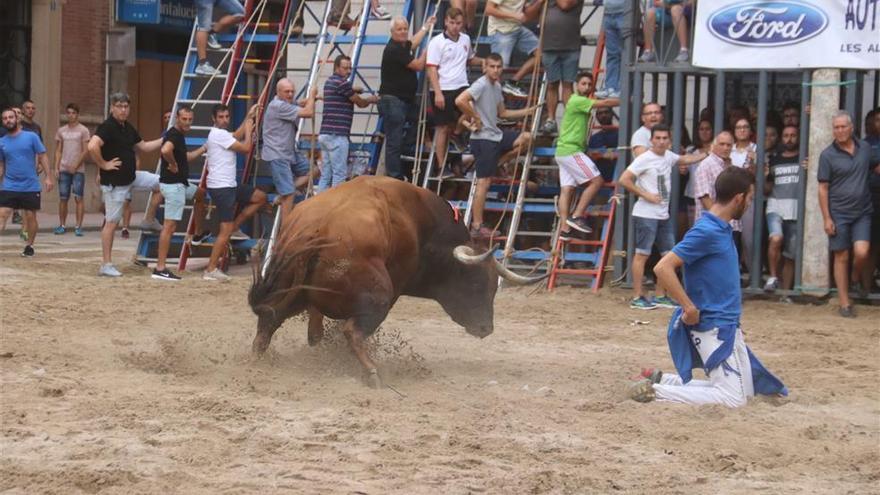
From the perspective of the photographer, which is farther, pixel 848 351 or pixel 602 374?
pixel 848 351

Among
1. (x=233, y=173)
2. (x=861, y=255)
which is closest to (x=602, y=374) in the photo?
(x=861, y=255)

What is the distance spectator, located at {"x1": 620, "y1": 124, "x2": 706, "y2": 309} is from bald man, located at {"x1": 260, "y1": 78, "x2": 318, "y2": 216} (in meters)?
3.88

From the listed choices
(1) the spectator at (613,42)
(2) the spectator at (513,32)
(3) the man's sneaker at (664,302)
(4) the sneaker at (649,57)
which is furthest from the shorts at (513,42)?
(3) the man's sneaker at (664,302)

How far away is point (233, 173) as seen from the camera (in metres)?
15.1

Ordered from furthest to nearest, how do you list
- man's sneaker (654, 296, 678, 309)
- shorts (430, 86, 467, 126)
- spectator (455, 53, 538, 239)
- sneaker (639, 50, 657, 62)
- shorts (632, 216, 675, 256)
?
shorts (430, 86, 467, 126), spectator (455, 53, 538, 239), sneaker (639, 50, 657, 62), shorts (632, 216, 675, 256), man's sneaker (654, 296, 678, 309)

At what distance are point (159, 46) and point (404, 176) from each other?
558 inches

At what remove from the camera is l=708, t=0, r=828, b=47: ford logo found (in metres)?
13.4

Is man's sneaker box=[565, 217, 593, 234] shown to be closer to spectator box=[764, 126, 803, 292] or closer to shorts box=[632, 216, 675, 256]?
shorts box=[632, 216, 675, 256]

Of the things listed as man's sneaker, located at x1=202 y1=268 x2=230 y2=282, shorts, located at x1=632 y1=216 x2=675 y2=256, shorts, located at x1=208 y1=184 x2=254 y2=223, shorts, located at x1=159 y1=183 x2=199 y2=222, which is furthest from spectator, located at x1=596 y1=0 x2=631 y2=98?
shorts, located at x1=159 y1=183 x2=199 y2=222

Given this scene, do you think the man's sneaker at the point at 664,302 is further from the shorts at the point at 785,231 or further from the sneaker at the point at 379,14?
the sneaker at the point at 379,14

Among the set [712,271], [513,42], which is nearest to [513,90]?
[513,42]

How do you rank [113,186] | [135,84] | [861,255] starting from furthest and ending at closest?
[135,84]
[113,186]
[861,255]

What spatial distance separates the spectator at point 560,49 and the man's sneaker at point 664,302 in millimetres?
2768

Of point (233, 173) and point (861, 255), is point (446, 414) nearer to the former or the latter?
point (861, 255)
